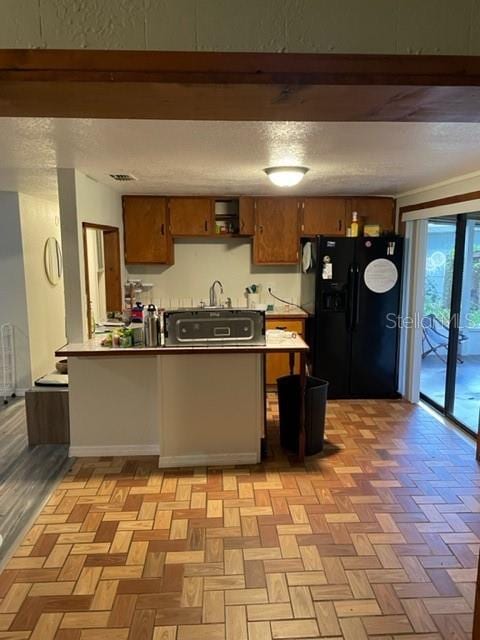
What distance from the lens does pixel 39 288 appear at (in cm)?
503

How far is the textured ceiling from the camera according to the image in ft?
7.14

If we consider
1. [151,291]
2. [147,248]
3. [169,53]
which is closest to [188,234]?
[147,248]

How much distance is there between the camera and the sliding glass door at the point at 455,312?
12.7 feet

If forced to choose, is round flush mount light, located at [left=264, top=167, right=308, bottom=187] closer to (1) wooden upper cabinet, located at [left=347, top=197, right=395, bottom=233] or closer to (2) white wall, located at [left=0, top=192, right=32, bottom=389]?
(1) wooden upper cabinet, located at [left=347, top=197, right=395, bottom=233]

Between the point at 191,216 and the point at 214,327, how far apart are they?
200cm

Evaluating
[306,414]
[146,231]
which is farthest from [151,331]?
[146,231]

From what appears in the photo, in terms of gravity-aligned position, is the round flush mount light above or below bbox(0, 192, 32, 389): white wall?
above

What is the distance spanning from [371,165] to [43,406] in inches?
121

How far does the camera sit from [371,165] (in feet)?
10.3

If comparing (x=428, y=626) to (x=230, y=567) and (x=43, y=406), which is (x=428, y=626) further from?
(x=43, y=406)

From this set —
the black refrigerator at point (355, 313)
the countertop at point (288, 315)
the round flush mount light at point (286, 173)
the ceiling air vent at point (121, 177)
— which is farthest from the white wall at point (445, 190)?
the ceiling air vent at point (121, 177)

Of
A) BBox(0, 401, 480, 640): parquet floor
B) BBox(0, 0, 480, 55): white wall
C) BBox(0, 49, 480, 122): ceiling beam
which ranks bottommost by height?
BBox(0, 401, 480, 640): parquet floor

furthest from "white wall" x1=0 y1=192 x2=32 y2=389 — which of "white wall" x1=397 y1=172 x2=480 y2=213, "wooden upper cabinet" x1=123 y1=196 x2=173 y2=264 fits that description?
→ "white wall" x1=397 y1=172 x2=480 y2=213

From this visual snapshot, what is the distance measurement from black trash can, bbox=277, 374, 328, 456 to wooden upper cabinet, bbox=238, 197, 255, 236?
200cm
